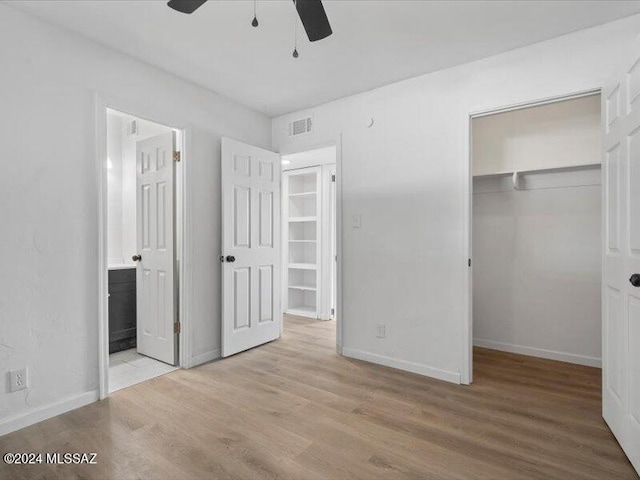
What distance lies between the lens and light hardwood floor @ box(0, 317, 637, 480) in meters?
1.76

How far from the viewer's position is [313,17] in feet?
4.99

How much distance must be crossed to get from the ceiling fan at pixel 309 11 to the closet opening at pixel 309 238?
9.55ft

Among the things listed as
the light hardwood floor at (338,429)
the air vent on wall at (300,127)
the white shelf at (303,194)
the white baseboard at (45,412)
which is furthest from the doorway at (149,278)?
the white shelf at (303,194)

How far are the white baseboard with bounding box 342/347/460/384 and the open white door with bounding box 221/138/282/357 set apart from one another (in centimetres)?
96

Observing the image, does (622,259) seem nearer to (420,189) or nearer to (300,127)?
(420,189)

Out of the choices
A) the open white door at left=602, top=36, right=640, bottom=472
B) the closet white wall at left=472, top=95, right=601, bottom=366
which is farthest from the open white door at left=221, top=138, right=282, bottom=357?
the open white door at left=602, top=36, right=640, bottom=472

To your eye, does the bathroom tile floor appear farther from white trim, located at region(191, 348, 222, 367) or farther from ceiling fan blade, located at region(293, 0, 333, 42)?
ceiling fan blade, located at region(293, 0, 333, 42)

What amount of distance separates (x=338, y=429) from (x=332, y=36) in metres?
2.59

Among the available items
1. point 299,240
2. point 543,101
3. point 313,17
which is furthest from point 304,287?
point 313,17

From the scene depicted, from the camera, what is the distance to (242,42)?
8.24ft

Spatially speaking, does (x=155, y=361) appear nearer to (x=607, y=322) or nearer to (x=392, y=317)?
(x=392, y=317)

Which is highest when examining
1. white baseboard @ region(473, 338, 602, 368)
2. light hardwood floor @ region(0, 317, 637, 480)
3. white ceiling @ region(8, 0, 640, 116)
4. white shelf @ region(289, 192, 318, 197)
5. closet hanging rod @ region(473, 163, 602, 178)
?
white ceiling @ region(8, 0, 640, 116)

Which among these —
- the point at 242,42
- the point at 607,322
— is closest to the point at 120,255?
the point at 242,42

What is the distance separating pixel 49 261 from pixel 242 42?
6.47 feet
